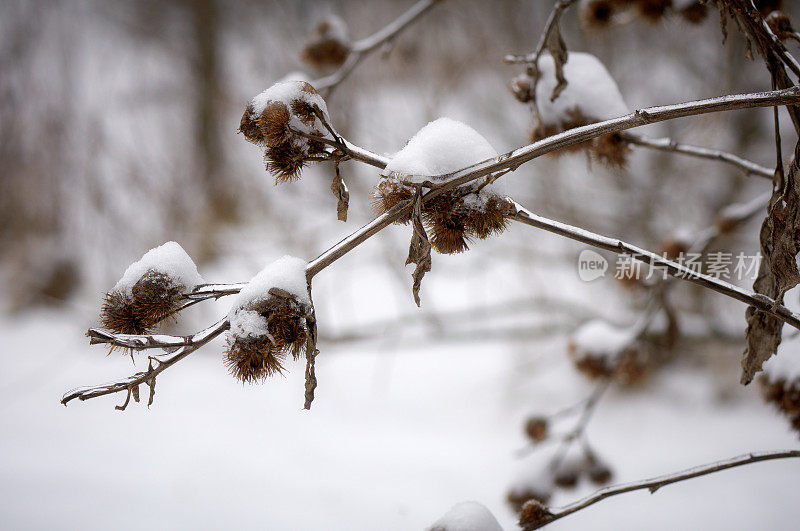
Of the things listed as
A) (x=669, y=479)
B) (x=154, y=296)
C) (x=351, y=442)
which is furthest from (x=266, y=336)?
(x=351, y=442)

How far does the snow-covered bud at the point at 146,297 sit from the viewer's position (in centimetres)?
46

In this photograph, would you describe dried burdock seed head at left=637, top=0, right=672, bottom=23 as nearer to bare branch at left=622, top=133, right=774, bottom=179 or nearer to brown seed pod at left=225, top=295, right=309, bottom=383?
bare branch at left=622, top=133, right=774, bottom=179

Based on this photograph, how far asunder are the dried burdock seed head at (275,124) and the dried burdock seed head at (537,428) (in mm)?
835

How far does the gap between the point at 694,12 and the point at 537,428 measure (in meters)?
0.80

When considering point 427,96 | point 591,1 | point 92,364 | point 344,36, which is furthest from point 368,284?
point 591,1

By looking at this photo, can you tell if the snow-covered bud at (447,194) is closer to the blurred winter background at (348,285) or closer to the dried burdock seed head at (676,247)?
the blurred winter background at (348,285)

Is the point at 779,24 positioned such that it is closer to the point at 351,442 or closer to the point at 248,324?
the point at 248,324

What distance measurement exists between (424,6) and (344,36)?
0.62 feet

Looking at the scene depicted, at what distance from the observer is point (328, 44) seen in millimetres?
1010

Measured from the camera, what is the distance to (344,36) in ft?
3.41

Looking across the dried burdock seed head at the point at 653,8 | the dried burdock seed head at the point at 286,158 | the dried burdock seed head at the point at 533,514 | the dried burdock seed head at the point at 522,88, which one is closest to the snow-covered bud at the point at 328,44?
the dried burdock seed head at the point at 522,88

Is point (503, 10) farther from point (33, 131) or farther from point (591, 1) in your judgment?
point (33, 131)

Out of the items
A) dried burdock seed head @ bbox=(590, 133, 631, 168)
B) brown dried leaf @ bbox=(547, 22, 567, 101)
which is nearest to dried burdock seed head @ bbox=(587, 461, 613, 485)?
dried burdock seed head @ bbox=(590, 133, 631, 168)

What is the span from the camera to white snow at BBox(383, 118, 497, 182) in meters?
0.45
